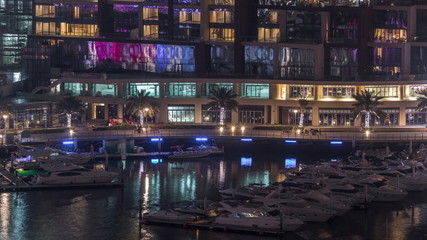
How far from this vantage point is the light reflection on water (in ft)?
292

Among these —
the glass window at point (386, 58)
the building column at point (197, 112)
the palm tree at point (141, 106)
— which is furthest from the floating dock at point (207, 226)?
the glass window at point (386, 58)

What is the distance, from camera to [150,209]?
323 ft

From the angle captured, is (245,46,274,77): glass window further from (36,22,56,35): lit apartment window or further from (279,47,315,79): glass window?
(36,22,56,35): lit apartment window

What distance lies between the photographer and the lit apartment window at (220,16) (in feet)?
569

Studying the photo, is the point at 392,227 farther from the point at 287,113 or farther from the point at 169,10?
the point at 169,10

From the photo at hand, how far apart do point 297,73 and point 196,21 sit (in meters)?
23.2

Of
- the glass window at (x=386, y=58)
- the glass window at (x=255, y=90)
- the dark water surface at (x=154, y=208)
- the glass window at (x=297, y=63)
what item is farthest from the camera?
the glass window at (x=386, y=58)

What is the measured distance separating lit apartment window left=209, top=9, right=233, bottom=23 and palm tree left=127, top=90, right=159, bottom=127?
95.8 feet

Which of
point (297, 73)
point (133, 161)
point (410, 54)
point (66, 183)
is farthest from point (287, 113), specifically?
point (66, 183)

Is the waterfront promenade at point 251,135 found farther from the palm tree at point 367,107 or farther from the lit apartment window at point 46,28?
the lit apartment window at point 46,28

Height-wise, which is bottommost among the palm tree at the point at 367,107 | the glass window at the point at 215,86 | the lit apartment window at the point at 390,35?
the palm tree at the point at 367,107

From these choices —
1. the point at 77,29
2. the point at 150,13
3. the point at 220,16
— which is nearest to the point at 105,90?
the point at 77,29

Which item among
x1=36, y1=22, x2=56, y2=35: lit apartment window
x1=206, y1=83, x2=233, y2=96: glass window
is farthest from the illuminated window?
x1=36, y1=22, x2=56, y2=35: lit apartment window

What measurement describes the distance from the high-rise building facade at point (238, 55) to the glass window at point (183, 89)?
0.17 m
